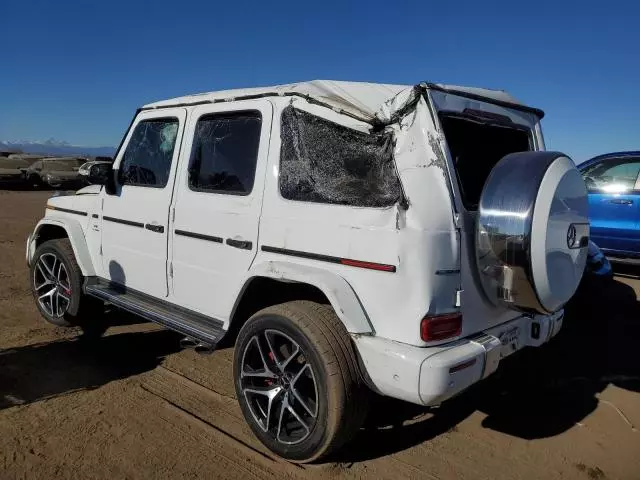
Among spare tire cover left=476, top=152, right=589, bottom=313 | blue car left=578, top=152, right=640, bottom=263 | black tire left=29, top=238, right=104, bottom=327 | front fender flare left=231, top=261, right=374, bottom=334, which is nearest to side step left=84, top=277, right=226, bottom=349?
black tire left=29, top=238, right=104, bottom=327

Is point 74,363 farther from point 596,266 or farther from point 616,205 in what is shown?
point 616,205

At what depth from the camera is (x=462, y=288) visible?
2555 mm

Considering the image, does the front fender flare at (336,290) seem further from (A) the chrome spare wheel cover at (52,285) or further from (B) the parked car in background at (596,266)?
(B) the parked car in background at (596,266)

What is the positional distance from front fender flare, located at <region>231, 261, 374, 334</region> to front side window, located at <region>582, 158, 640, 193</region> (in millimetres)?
6170

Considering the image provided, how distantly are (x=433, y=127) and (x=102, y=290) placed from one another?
10.1 feet

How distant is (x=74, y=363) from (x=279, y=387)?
6.93 ft

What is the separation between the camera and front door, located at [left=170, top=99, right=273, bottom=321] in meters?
3.14

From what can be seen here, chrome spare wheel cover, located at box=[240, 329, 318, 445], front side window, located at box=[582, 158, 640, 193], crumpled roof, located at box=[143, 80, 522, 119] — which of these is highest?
crumpled roof, located at box=[143, 80, 522, 119]

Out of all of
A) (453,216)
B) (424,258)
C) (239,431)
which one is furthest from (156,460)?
(453,216)

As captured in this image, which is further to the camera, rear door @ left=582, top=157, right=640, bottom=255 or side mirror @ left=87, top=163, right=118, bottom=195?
rear door @ left=582, top=157, right=640, bottom=255

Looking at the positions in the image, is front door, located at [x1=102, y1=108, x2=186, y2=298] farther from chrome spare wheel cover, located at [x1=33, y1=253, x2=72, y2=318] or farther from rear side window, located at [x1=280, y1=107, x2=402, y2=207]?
rear side window, located at [x1=280, y1=107, x2=402, y2=207]

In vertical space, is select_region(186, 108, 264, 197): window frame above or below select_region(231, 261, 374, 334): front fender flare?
above

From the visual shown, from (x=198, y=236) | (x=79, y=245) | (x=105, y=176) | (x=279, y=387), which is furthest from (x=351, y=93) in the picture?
(x=79, y=245)

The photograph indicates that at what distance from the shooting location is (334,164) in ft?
9.34
